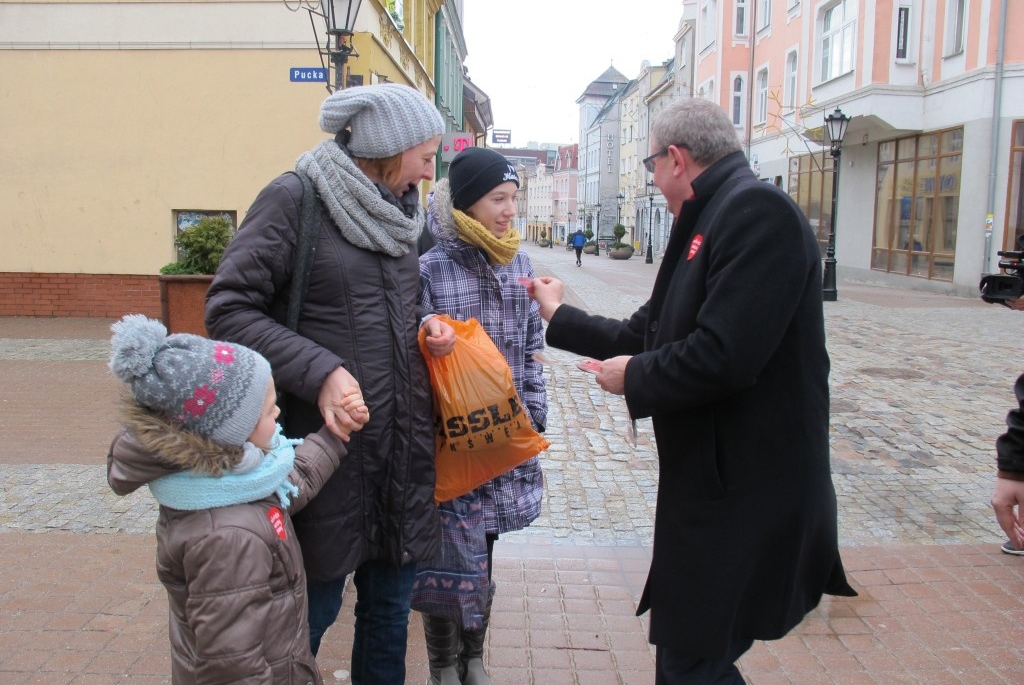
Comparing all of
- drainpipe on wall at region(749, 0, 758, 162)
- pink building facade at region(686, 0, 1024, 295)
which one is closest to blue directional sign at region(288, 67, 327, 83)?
pink building facade at region(686, 0, 1024, 295)

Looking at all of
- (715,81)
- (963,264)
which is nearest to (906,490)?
(963,264)

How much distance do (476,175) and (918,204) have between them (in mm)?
22464

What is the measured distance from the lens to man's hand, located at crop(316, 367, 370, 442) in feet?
7.17

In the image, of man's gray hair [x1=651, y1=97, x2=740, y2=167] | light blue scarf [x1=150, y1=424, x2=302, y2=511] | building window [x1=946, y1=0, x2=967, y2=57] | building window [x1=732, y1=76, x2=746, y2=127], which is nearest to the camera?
light blue scarf [x1=150, y1=424, x2=302, y2=511]

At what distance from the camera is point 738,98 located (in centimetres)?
3794

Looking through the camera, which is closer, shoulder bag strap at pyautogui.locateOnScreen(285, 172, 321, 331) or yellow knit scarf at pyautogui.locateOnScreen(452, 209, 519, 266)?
shoulder bag strap at pyautogui.locateOnScreen(285, 172, 321, 331)

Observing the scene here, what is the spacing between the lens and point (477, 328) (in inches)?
108

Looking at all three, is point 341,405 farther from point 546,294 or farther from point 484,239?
point 546,294

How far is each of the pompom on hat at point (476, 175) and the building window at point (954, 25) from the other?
2109 cm

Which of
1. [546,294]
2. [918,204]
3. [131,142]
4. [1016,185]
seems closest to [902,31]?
[918,204]

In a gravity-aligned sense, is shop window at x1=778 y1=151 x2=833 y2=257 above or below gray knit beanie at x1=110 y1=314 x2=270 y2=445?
above

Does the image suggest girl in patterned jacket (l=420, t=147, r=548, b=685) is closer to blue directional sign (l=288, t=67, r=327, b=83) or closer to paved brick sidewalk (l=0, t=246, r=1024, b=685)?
paved brick sidewalk (l=0, t=246, r=1024, b=685)

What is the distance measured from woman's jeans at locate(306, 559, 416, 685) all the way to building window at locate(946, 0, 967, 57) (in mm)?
21996

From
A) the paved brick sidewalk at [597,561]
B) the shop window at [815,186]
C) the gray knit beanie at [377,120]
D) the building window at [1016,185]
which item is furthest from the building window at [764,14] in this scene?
the gray knit beanie at [377,120]
